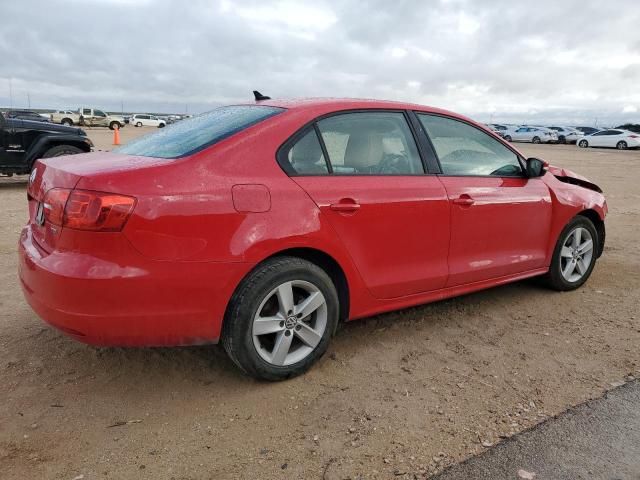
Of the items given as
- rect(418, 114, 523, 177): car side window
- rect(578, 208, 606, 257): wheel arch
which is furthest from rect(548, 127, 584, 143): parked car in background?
rect(418, 114, 523, 177): car side window

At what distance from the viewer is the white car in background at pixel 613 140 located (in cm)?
3635

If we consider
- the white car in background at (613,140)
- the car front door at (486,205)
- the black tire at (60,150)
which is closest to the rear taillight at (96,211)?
the car front door at (486,205)

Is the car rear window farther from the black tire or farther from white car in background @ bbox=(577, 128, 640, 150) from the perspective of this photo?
white car in background @ bbox=(577, 128, 640, 150)

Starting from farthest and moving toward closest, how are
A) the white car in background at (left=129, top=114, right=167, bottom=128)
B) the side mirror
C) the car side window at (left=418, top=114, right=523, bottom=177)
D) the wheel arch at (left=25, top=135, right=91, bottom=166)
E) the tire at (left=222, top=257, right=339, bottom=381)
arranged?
the white car in background at (left=129, top=114, right=167, bottom=128), the wheel arch at (left=25, top=135, right=91, bottom=166), the side mirror, the car side window at (left=418, top=114, right=523, bottom=177), the tire at (left=222, top=257, right=339, bottom=381)

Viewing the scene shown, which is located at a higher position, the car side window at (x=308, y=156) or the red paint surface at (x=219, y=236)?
the car side window at (x=308, y=156)

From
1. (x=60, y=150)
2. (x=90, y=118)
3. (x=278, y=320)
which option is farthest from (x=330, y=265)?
(x=90, y=118)

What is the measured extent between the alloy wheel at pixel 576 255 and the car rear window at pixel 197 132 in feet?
9.37

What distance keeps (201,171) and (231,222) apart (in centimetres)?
30

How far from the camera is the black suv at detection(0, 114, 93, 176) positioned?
377 inches

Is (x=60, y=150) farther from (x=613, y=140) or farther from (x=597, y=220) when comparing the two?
(x=613, y=140)

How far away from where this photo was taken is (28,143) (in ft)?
32.2

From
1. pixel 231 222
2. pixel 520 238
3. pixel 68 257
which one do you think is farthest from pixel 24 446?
pixel 520 238

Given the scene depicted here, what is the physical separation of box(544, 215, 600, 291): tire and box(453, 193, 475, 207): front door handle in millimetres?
1269

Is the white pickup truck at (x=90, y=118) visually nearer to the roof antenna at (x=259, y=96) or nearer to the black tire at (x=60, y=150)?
the black tire at (x=60, y=150)
